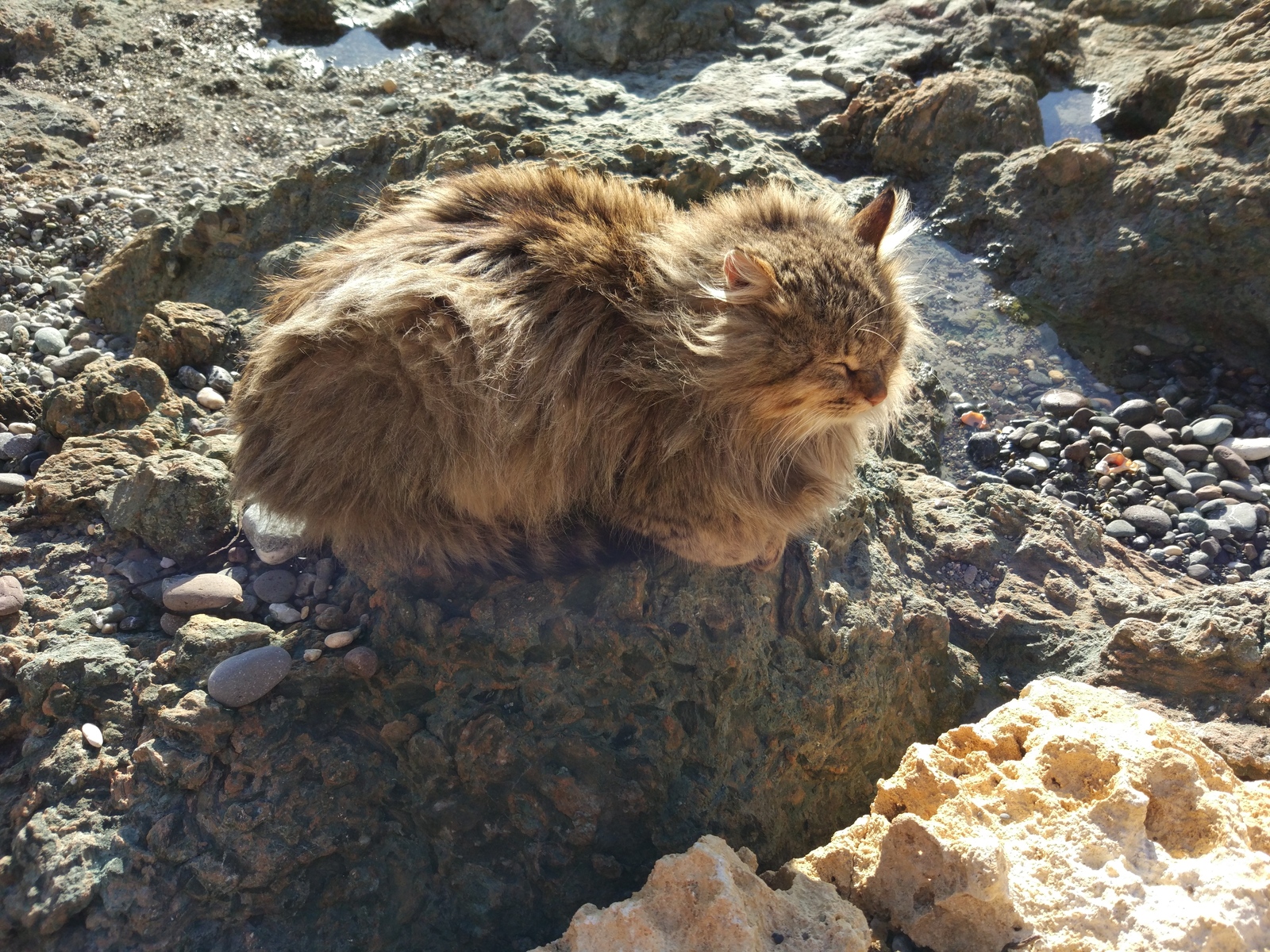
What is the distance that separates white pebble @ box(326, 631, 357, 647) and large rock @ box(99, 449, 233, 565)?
0.71m

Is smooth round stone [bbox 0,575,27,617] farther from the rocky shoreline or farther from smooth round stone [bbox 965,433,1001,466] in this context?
smooth round stone [bbox 965,433,1001,466]

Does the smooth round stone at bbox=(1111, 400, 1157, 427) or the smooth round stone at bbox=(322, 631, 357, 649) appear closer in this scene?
the smooth round stone at bbox=(322, 631, 357, 649)

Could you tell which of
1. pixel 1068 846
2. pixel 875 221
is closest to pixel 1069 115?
pixel 875 221

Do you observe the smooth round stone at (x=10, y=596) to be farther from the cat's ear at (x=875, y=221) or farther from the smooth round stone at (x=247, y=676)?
the cat's ear at (x=875, y=221)

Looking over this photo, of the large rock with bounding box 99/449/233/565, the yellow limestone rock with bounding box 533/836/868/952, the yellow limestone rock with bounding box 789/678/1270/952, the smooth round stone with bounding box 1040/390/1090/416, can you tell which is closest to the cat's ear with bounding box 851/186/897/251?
the yellow limestone rock with bounding box 789/678/1270/952

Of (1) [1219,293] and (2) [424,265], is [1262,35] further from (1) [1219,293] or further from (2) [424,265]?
(2) [424,265]

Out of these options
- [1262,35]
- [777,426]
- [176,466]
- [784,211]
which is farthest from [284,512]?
[1262,35]

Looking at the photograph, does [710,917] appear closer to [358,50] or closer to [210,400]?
[210,400]

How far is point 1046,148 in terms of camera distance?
4.87m

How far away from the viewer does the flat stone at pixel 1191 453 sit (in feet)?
14.1

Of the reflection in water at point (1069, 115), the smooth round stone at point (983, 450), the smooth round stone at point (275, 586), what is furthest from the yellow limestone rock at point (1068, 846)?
the reflection in water at point (1069, 115)

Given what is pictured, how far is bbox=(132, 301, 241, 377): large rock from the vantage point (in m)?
3.86

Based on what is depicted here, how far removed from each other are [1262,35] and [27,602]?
6.28 metres

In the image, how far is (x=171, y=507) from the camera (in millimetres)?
3082
